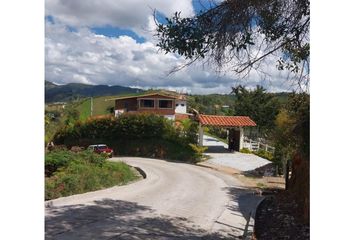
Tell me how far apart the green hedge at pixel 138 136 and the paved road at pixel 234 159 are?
147cm

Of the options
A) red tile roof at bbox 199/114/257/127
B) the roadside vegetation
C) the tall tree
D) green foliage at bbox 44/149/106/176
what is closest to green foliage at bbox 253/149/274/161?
red tile roof at bbox 199/114/257/127

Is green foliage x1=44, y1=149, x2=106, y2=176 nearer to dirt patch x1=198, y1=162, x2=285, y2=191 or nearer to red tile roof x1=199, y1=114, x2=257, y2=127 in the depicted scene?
dirt patch x1=198, y1=162, x2=285, y2=191

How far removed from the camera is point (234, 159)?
19844 millimetres

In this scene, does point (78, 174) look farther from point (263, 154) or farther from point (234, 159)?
point (263, 154)

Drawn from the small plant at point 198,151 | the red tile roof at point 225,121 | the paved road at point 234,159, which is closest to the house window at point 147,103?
the paved road at point 234,159

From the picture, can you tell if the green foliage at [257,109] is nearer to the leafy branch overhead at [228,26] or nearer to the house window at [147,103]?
the house window at [147,103]

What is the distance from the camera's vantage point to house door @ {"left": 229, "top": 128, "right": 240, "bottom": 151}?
23.1m

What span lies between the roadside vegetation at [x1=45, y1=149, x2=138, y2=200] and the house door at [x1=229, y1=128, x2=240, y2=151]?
10.6 metres
